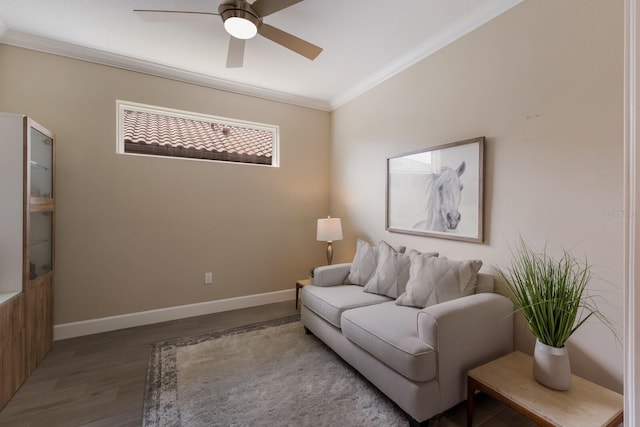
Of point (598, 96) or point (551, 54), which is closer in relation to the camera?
point (598, 96)

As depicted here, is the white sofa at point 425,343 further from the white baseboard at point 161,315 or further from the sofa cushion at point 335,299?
the white baseboard at point 161,315

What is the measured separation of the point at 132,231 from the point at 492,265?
11.1 ft

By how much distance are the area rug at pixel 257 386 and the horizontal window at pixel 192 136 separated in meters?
2.03

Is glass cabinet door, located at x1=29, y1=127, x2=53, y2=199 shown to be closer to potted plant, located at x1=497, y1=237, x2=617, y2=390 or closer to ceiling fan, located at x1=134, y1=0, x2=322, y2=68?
ceiling fan, located at x1=134, y1=0, x2=322, y2=68

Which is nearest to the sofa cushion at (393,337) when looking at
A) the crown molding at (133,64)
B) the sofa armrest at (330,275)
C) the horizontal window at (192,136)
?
the sofa armrest at (330,275)

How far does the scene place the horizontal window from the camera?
9.61ft

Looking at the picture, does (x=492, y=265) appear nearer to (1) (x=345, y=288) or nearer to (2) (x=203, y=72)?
(1) (x=345, y=288)

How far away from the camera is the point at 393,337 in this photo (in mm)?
1651

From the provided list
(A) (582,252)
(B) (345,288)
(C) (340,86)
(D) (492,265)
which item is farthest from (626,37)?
(C) (340,86)

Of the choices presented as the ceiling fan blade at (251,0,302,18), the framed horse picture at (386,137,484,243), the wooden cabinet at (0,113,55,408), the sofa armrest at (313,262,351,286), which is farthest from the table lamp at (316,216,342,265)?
the wooden cabinet at (0,113,55,408)

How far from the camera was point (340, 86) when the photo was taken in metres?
3.44

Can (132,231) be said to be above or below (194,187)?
below

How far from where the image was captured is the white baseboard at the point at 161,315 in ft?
8.62

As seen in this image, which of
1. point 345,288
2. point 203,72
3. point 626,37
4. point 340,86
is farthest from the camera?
point 340,86
